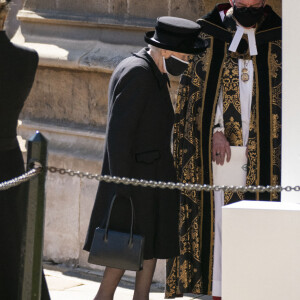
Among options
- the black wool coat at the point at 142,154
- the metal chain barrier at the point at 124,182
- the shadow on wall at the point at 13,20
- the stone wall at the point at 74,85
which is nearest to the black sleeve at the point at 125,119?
the black wool coat at the point at 142,154

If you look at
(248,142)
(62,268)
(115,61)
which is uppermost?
(115,61)

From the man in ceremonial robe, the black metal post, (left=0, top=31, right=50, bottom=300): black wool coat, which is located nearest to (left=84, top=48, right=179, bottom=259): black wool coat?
the man in ceremonial robe

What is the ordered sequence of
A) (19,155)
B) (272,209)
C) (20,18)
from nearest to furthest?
1. (272,209)
2. (19,155)
3. (20,18)

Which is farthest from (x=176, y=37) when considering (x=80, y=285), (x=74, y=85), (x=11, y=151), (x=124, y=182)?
→ (x=80, y=285)

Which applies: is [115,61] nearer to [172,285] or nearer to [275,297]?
[172,285]

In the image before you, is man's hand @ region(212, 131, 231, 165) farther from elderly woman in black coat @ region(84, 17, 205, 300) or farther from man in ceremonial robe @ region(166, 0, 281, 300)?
elderly woman in black coat @ region(84, 17, 205, 300)

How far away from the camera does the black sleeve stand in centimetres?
555

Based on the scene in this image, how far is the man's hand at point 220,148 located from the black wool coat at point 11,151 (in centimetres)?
118

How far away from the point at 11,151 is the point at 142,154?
2.29ft

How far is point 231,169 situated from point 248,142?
0.60 feet

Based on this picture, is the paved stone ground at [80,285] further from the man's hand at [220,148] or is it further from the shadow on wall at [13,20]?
the shadow on wall at [13,20]

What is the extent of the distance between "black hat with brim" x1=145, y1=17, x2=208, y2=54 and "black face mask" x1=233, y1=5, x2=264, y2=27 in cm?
30

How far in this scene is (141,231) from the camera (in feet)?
18.9

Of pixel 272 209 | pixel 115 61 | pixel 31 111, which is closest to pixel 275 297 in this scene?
pixel 272 209
